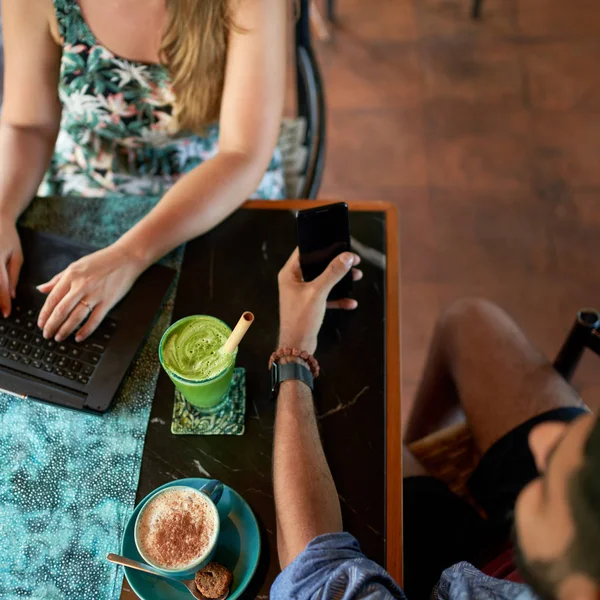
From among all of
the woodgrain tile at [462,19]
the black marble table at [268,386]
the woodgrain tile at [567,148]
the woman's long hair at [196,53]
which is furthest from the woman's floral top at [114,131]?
the woodgrain tile at [462,19]

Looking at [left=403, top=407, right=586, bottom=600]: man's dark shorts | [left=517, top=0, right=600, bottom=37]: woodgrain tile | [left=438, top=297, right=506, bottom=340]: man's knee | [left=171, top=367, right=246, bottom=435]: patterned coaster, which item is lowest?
[left=403, top=407, right=586, bottom=600]: man's dark shorts

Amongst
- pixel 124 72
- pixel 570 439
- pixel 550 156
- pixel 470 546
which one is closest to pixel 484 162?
pixel 550 156

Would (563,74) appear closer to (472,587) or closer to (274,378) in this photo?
(274,378)

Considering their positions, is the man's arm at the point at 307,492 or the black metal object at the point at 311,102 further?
the black metal object at the point at 311,102

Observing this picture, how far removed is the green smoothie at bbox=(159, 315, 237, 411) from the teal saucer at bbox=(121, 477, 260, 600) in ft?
0.39

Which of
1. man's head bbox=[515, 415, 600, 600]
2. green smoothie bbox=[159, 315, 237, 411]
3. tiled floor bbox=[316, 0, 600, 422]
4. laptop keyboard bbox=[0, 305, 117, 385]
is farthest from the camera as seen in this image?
tiled floor bbox=[316, 0, 600, 422]

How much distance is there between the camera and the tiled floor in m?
1.91

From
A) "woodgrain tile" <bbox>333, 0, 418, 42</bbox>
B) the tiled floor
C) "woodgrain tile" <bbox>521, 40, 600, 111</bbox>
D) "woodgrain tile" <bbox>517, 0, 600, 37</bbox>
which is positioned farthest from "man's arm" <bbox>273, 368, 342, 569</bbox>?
"woodgrain tile" <bbox>517, 0, 600, 37</bbox>

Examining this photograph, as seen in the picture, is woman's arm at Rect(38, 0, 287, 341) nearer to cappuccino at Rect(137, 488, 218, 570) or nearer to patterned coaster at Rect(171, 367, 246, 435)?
patterned coaster at Rect(171, 367, 246, 435)

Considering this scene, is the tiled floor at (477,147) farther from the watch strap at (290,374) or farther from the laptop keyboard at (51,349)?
the laptop keyboard at (51,349)

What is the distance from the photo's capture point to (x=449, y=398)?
1260 millimetres

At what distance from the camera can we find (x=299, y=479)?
2.57 ft

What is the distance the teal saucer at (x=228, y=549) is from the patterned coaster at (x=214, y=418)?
0.08 m

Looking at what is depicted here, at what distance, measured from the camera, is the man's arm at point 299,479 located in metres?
0.75
